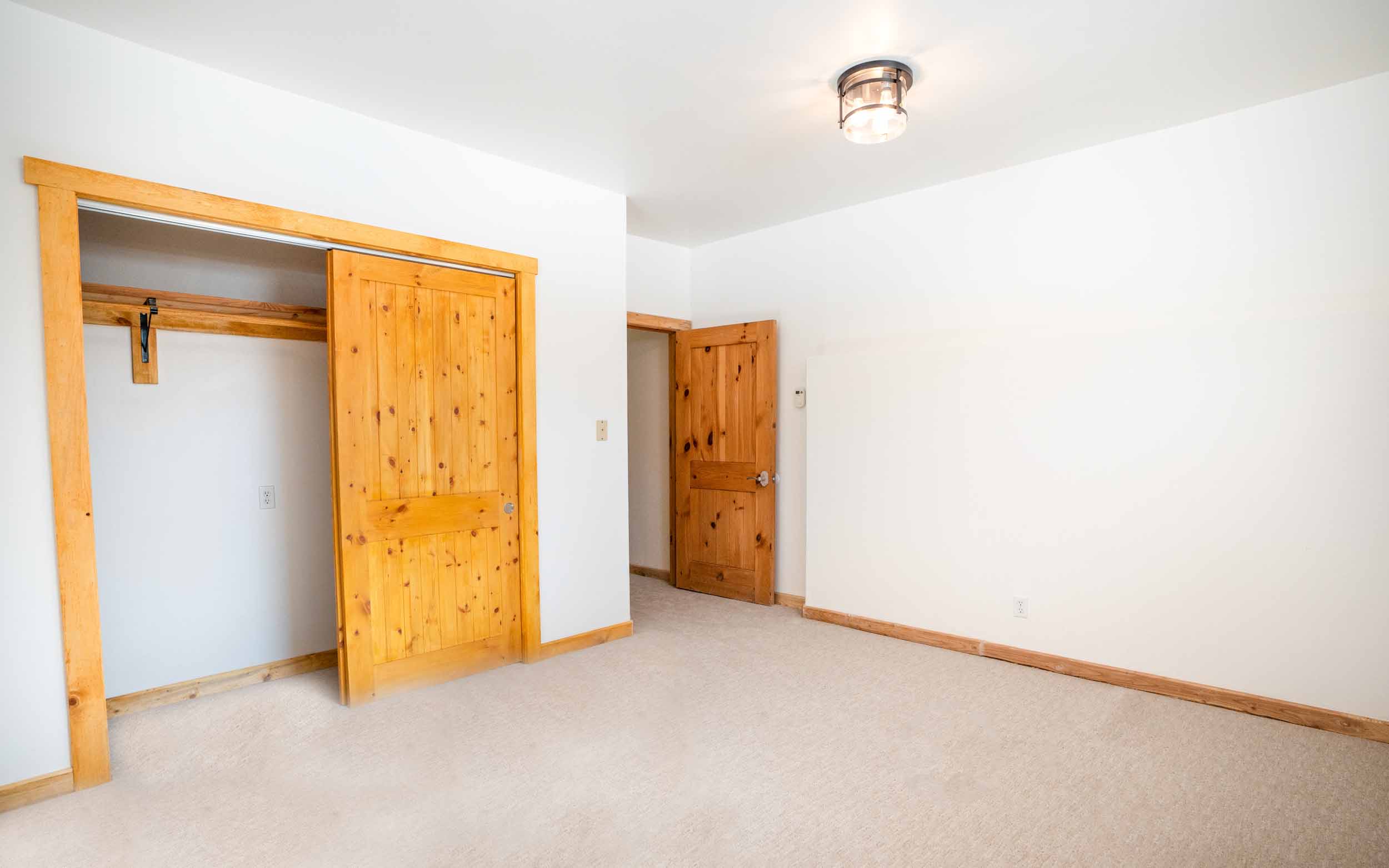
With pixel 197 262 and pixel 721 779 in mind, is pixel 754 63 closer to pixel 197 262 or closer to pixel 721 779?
pixel 721 779

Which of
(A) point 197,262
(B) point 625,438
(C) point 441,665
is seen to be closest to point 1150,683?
(B) point 625,438

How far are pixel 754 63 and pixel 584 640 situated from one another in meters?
3.08

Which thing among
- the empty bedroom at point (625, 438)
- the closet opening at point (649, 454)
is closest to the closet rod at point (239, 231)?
the empty bedroom at point (625, 438)

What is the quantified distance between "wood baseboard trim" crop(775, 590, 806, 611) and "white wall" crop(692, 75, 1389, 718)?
1.00 ft

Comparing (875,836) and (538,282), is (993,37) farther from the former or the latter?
(875,836)

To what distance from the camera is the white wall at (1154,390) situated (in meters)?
2.87

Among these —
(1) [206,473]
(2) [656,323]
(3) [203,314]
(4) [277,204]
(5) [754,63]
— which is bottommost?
(1) [206,473]

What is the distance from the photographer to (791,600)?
16.1 ft

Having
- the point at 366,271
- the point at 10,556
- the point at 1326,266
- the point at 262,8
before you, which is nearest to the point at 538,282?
the point at 366,271

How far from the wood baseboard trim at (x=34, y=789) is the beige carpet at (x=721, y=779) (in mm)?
54

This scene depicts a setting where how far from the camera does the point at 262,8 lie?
2305 millimetres

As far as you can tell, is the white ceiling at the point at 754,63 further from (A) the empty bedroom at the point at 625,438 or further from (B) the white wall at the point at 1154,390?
(B) the white wall at the point at 1154,390

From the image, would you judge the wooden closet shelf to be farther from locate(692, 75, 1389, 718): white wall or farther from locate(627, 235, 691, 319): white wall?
locate(692, 75, 1389, 718): white wall

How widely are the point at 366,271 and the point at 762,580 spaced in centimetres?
326
